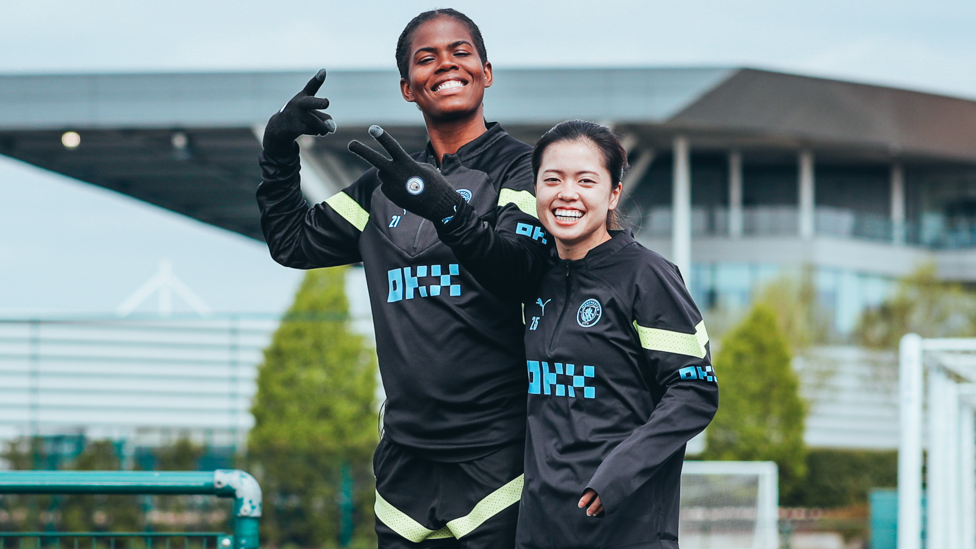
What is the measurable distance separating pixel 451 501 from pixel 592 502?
15.8 inches

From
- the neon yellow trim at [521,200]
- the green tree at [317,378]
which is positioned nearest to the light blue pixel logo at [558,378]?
the neon yellow trim at [521,200]

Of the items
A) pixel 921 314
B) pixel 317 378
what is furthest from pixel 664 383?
Answer: pixel 921 314

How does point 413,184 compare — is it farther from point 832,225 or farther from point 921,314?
point 832,225

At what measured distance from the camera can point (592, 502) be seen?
87.5 inches

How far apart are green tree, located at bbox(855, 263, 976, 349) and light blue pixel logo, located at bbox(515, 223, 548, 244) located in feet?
71.8

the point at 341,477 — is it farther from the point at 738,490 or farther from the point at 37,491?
the point at 37,491

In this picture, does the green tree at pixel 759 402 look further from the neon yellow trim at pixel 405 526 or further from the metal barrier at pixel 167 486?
the neon yellow trim at pixel 405 526

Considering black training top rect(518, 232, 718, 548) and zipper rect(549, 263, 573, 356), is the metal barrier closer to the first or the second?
black training top rect(518, 232, 718, 548)

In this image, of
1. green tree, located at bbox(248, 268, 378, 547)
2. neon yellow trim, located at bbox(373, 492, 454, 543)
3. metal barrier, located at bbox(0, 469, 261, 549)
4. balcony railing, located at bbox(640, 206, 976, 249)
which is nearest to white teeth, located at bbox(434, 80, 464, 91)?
neon yellow trim, located at bbox(373, 492, 454, 543)

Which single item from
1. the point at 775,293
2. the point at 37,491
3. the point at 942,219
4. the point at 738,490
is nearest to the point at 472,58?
the point at 37,491

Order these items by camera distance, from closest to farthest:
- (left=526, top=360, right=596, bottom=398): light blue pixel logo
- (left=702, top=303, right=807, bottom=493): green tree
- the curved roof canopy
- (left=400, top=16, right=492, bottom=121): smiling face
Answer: (left=526, top=360, right=596, bottom=398): light blue pixel logo < (left=400, top=16, right=492, bottom=121): smiling face < the curved roof canopy < (left=702, top=303, right=807, bottom=493): green tree

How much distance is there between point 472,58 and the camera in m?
2.60

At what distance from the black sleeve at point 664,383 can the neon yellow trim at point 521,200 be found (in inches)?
12.3

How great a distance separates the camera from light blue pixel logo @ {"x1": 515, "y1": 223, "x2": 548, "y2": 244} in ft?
8.10
